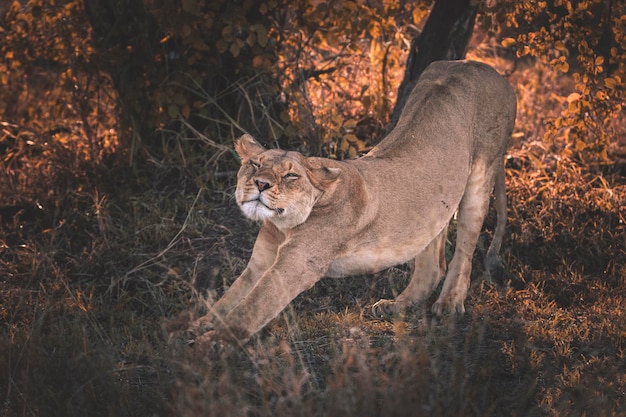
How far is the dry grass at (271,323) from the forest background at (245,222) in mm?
18

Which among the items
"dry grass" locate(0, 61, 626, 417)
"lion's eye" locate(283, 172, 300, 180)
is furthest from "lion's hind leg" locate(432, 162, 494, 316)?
"lion's eye" locate(283, 172, 300, 180)

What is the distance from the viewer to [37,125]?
808cm

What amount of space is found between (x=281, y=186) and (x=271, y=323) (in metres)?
1.02

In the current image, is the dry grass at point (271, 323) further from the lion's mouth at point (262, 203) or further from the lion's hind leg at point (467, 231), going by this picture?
the lion's mouth at point (262, 203)

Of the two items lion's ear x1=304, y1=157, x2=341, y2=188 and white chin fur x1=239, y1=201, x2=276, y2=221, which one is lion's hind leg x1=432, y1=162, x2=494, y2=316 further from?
white chin fur x1=239, y1=201, x2=276, y2=221

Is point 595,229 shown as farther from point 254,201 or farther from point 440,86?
point 254,201

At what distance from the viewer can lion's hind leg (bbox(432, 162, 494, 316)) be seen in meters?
5.31

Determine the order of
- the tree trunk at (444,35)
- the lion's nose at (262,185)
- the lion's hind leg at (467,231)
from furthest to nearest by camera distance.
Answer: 1. the tree trunk at (444,35)
2. the lion's hind leg at (467,231)
3. the lion's nose at (262,185)

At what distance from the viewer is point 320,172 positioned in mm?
4328

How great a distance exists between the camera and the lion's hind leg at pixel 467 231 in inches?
209

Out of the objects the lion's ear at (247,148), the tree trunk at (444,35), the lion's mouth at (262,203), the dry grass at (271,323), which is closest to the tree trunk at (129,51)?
the dry grass at (271,323)

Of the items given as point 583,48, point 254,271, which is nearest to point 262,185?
point 254,271

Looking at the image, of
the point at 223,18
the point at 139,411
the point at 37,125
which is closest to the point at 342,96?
the point at 223,18

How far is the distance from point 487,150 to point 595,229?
4.45 feet
